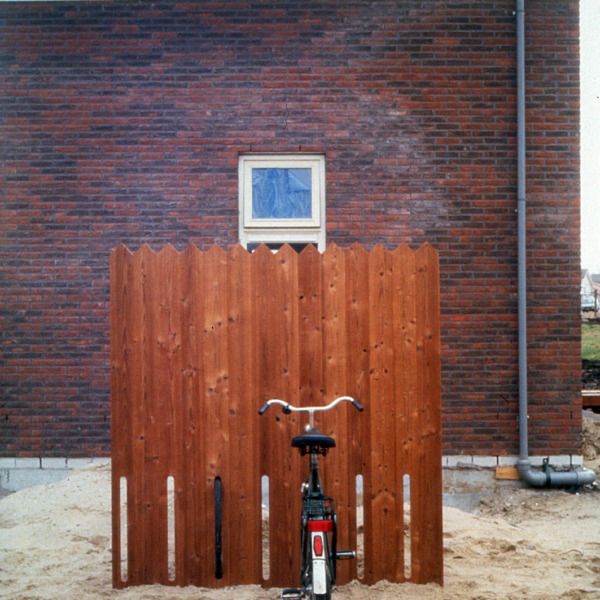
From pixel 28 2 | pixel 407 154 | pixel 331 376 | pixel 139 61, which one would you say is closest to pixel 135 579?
pixel 331 376

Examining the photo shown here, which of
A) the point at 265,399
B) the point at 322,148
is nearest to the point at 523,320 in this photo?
the point at 322,148

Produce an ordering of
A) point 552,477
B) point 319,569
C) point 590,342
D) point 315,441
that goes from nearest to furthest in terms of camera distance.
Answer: point 319,569
point 315,441
point 552,477
point 590,342

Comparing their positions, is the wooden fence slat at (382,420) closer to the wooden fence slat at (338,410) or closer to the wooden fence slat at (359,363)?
the wooden fence slat at (359,363)

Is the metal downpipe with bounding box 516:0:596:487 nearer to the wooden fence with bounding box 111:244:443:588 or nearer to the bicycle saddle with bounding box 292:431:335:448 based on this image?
the wooden fence with bounding box 111:244:443:588

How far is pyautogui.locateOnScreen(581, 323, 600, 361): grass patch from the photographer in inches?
649

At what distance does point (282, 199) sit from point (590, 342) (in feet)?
54.7

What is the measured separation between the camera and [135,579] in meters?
3.65

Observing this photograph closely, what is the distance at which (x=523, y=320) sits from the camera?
5.97 m

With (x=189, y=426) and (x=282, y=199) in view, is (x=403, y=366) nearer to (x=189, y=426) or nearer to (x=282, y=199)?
(x=189, y=426)

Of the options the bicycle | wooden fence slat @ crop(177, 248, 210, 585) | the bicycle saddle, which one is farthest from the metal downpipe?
wooden fence slat @ crop(177, 248, 210, 585)

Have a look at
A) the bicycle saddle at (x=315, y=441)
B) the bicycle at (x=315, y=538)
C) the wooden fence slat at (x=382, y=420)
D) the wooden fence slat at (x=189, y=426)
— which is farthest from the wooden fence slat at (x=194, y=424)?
the wooden fence slat at (x=382, y=420)

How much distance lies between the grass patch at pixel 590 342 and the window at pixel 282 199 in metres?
12.4

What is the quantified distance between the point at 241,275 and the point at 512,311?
12.0 feet

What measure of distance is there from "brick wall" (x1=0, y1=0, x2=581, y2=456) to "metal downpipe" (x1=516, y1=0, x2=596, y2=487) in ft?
0.35
